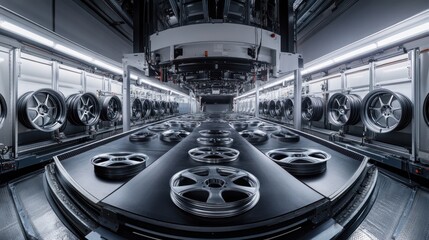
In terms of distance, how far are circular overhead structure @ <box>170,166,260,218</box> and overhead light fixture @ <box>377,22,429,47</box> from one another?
2741 millimetres

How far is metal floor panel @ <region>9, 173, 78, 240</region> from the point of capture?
1085 mm

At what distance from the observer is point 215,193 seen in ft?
3.17

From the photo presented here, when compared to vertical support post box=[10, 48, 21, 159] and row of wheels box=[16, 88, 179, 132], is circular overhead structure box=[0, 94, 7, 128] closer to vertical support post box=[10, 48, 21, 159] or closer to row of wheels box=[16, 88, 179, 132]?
row of wheels box=[16, 88, 179, 132]

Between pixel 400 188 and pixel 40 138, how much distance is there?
6067mm

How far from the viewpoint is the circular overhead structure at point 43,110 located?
119 inches

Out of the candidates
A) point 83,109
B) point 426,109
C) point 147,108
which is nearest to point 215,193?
point 426,109

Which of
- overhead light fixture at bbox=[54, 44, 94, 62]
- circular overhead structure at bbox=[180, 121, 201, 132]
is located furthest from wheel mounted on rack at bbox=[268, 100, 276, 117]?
overhead light fixture at bbox=[54, 44, 94, 62]

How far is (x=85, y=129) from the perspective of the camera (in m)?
4.89

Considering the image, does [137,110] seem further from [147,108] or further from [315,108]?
[315,108]

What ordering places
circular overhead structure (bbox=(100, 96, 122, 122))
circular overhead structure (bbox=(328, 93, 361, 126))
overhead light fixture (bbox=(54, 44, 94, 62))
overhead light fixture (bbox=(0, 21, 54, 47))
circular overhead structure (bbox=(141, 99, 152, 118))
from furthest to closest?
circular overhead structure (bbox=(141, 99, 152, 118)) → circular overhead structure (bbox=(100, 96, 122, 122)) → circular overhead structure (bbox=(328, 93, 361, 126)) → overhead light fixture (bbox=(54, 44, 94, 62)) → overhead light fixture (bbox=(0, 21, 54, 47))

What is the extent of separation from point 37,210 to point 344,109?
5634 mm

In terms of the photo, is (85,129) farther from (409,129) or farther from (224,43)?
(409,129)

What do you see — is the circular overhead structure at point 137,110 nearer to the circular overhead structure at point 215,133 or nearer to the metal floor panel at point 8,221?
the circular overhead structure at point 215,133

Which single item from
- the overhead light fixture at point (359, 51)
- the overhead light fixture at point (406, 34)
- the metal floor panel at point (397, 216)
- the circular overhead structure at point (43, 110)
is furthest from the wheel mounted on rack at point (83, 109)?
the overhead light fixture at point (406, 34)
